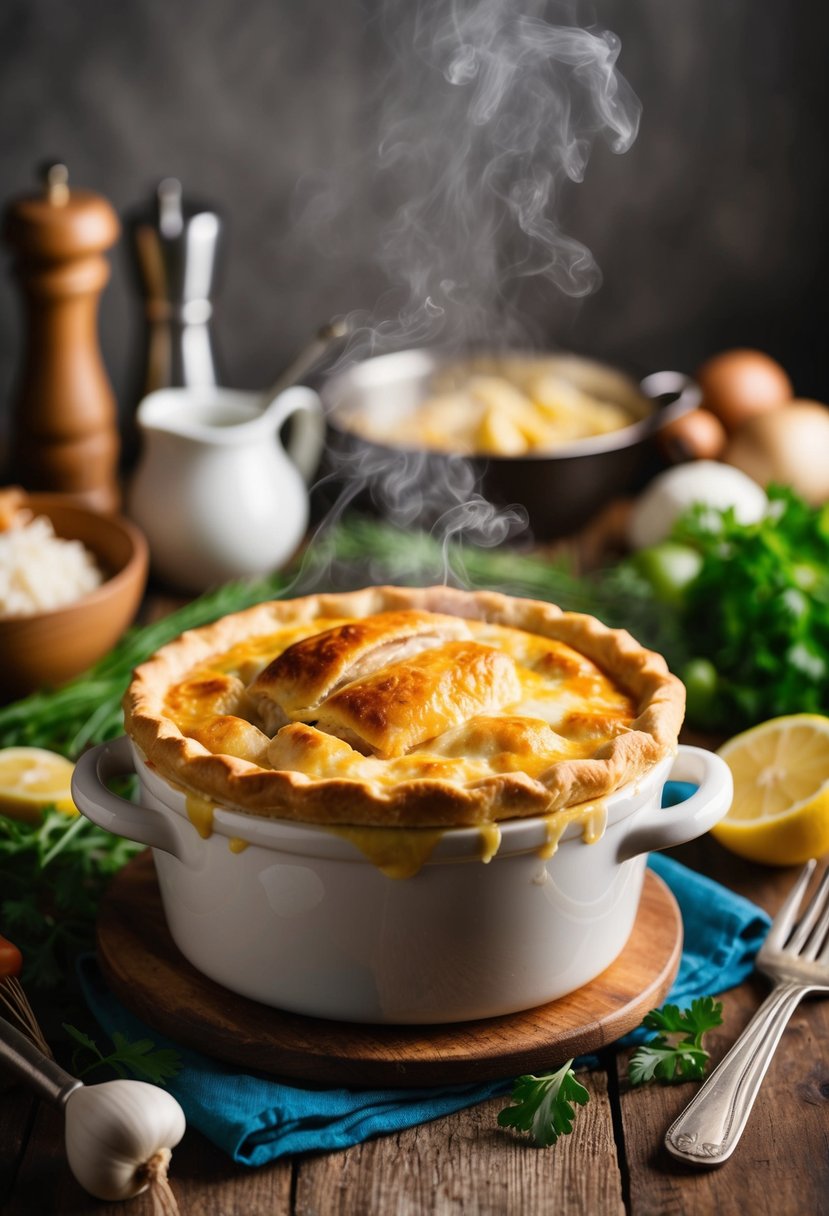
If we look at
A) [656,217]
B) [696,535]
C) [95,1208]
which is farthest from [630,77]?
[95,1208]

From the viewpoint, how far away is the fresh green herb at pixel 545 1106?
170cm

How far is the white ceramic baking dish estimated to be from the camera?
1678 mm

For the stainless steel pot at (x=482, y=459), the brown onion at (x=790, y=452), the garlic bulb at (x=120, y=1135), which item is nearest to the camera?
the garlic bulb at (x=120, y=1135)

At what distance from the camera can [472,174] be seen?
13.8 ft

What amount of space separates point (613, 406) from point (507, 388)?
1.10ft

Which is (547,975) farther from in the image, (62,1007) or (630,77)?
(630,77)

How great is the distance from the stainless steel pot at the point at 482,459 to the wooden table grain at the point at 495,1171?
1985 millimetres

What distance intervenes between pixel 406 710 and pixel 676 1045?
2.09 ft

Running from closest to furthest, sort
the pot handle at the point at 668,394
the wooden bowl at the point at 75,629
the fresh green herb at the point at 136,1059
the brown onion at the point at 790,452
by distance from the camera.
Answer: the fresh green herb at the point at 136,1059, the wooden bowl at the point at 75,629, the pot handle at the point at 668,394, the brown onion at the point at 790,452

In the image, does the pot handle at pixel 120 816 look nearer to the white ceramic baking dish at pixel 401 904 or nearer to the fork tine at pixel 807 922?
the white ceramic baking dish at pixel 401 904

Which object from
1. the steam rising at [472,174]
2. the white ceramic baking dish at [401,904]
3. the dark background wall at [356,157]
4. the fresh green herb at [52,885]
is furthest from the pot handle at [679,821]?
the dark background wall at [356,157]

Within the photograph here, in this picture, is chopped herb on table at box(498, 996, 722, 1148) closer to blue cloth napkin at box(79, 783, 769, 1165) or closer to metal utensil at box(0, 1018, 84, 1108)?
blue cloth napkin at box(79, 783, 769, 1165)

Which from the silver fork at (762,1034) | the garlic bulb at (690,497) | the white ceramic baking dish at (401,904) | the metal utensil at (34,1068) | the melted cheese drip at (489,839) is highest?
the melted cheese drip at (489,839)

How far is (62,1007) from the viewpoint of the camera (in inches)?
78.4
